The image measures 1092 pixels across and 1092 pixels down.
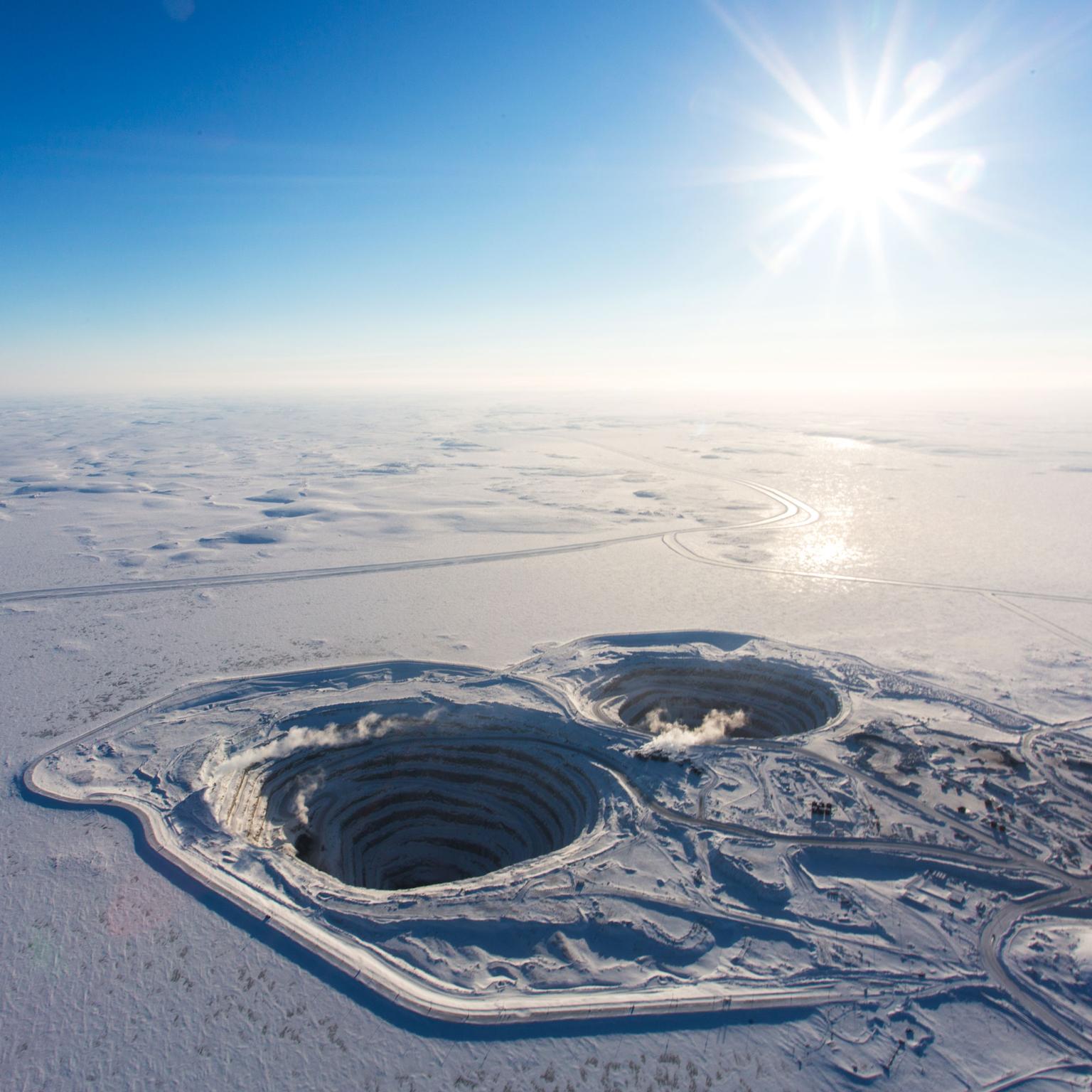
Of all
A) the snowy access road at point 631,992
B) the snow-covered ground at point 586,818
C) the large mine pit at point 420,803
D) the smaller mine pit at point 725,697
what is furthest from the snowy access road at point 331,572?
the snowy access road at point 631,992

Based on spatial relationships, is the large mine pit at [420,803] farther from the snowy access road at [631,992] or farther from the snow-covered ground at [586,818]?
the snowy access road at [631,992]

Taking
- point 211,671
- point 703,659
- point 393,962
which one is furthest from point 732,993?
point 211,671

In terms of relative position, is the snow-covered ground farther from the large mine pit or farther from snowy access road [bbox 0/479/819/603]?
snowy access road [bbox 0/479/819/603]

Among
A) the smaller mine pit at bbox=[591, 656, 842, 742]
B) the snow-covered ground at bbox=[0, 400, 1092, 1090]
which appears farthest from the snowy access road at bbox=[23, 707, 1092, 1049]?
the smaller mine pit at bbox=[591, 656, 842, 742]

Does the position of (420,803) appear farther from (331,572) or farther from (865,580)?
(865,580)

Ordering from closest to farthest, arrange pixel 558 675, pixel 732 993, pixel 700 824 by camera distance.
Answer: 1. pixel 732 993
2. pixel 700 824
3. pixel 558 675

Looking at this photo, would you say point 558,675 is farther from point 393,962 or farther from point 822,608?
point 822,608
